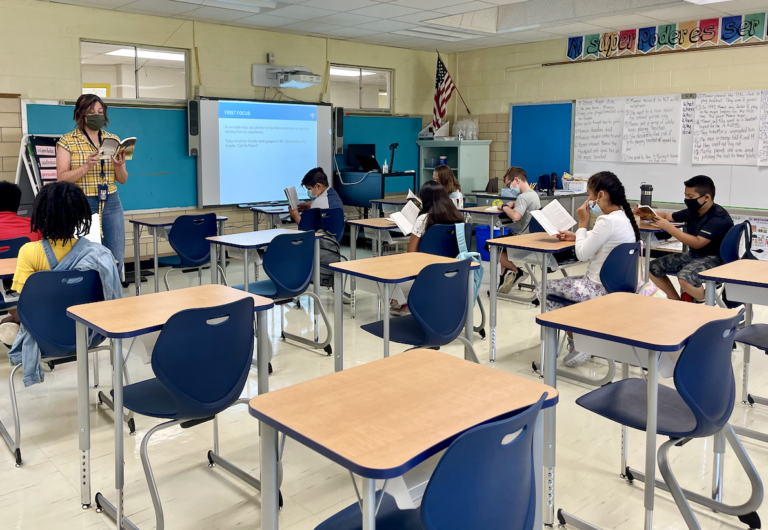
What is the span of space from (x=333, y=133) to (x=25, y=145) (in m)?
3.73

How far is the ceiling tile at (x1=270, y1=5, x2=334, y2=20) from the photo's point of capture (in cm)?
647

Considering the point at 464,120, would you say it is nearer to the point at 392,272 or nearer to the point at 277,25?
the point at 277,25

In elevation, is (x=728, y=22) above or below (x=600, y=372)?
above

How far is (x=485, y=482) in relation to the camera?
4.21ft

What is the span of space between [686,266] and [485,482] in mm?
3732

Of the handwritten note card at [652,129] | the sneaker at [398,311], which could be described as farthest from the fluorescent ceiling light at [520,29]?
the sneaker at [398,311]

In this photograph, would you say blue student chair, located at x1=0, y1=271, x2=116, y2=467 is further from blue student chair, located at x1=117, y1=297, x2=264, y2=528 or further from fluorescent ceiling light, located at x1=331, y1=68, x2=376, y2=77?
fluorescent ceiling light, located at x1=331, y1=68, x2=376, y2=77

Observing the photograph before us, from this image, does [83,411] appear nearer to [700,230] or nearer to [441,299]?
[441,299]

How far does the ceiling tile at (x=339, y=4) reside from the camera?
614 centimetres

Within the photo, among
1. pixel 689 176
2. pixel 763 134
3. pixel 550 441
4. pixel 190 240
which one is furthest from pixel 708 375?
pixel 689 176

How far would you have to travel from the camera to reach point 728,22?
6906 millimetres

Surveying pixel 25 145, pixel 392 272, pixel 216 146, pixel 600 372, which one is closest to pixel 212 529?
pixel 392 272

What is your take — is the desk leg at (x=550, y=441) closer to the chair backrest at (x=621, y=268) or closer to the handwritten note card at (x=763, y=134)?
the chair backrest at (x=621, y=268)

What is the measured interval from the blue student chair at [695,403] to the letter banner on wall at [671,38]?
6038 mm
